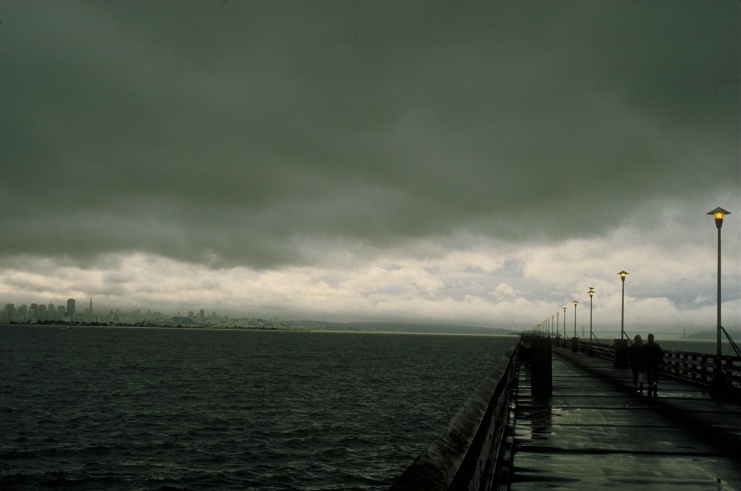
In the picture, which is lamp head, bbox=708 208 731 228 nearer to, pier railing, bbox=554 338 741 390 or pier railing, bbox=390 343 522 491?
pier railing, bbox=554 338 741 390

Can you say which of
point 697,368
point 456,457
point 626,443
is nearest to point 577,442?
point 626,443

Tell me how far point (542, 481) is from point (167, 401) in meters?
34.1

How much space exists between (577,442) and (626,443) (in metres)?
0.73

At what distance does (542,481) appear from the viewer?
7000 millimetres

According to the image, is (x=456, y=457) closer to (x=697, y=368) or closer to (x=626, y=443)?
(x=626, y=443)

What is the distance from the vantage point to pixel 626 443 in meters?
9.48

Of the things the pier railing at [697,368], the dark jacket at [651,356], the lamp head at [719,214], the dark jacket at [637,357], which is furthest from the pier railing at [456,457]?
the lamp head at [719,214]

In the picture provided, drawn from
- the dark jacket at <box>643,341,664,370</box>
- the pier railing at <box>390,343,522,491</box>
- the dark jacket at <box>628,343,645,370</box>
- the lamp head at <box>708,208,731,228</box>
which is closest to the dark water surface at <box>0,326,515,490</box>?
the dark jacket at <box>628,343,645,370</box>

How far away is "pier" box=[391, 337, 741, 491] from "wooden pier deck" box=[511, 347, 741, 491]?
15mm

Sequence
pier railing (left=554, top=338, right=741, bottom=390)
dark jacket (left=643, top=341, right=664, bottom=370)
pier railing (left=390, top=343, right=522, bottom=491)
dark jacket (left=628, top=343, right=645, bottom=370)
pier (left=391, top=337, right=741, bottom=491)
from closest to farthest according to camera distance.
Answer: pier railing (left=390, top=343, right=522, bottom=491) → pier (left=391, top=337, right=741, bottom=491) → dark jacket (left=643, top=341, right=664, bottom=370) → dark jacket (left=628, top=343, right=645, bottom=370) → pier railing (left=554, top=338, right=741, bottom=390)

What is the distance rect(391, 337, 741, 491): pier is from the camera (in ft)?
10.4

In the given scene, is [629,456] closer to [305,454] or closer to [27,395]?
[305,454]

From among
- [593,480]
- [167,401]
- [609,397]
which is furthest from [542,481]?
[167,401]

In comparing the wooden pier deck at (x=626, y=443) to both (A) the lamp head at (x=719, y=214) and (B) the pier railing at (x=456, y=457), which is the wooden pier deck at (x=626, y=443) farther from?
(A) the lamp head at (x=719, y=214)
